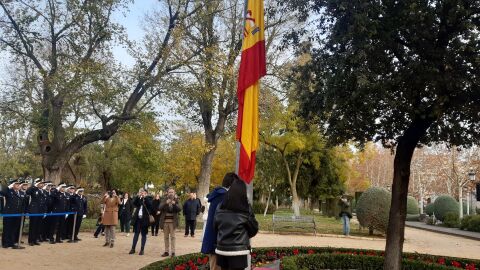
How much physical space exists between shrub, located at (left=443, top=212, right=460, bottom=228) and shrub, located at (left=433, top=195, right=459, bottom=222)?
3014 mm

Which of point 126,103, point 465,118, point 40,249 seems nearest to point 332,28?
point 465,118

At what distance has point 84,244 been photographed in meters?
15.7

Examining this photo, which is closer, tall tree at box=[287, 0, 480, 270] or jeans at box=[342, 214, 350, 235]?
tall tree at box=[287, 0, 480, 270]

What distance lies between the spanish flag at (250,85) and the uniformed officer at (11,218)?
9503 mm

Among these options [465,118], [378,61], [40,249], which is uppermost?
[378,61]

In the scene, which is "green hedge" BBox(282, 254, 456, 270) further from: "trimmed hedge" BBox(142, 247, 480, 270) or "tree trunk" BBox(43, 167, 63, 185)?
"tree trunk" BBox(43, 167, 63, 185)

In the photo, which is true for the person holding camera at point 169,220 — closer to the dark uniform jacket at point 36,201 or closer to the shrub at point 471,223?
the dark uniform jacket at point 36,201

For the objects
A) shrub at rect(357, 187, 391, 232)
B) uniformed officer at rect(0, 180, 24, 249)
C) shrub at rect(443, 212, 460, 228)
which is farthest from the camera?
shrub at rect(443, 212, 460, 228)

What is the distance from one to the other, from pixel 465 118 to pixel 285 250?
5.55m

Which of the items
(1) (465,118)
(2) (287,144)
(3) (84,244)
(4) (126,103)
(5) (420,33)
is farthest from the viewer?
(2) (287,144)

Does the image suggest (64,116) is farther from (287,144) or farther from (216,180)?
(216,180)

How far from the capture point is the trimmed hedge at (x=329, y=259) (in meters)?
9.64

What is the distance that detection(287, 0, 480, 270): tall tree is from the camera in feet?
26.2

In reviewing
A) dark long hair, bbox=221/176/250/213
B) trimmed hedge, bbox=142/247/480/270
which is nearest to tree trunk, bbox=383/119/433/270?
trimmed hedge, bbox=142/247/480/270
